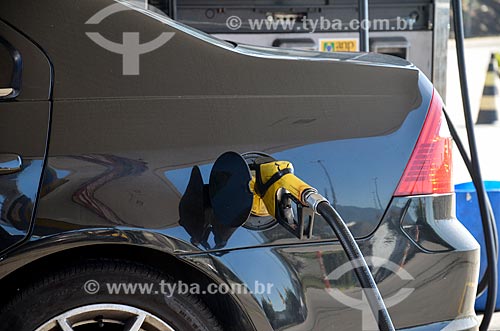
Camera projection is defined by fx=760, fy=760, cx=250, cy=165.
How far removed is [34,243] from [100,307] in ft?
0.90

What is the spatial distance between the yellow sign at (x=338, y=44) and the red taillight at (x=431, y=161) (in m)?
3.28

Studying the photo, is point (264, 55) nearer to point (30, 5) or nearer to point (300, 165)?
point (300, 165)

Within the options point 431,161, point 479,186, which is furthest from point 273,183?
point 479,186

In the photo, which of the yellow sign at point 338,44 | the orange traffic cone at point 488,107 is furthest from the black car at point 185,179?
the orange traffic cone at point 488,107

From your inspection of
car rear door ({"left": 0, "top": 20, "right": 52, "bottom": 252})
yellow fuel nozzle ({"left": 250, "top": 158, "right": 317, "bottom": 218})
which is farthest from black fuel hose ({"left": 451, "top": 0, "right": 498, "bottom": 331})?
car rear door ({"left": 0, "top": 20, "right": 52, "bottom": 252})

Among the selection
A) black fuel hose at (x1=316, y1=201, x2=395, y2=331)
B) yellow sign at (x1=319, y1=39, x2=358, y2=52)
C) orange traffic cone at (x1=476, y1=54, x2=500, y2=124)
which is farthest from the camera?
orange traffic cone at (x1=476, y1=54, x2=500, y2=124)

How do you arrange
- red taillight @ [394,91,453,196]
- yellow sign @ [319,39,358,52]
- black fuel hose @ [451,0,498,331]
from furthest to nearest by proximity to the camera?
yellow sign @ [319,39,358,52]
black fuel hose @ [451,0,498,331]
red taillight @ [394,91,453,196]

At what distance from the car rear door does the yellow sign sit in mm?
3726

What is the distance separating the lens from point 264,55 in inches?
97.4

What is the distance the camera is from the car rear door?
220 centimetres

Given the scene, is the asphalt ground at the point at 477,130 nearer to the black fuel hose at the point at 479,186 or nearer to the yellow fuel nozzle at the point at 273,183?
the black fuel hose at the point at 479,186

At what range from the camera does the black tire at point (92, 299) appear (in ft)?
7.34

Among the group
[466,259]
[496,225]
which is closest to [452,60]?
[496,225]

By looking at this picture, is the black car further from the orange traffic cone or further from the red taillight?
the orange traffic cone
